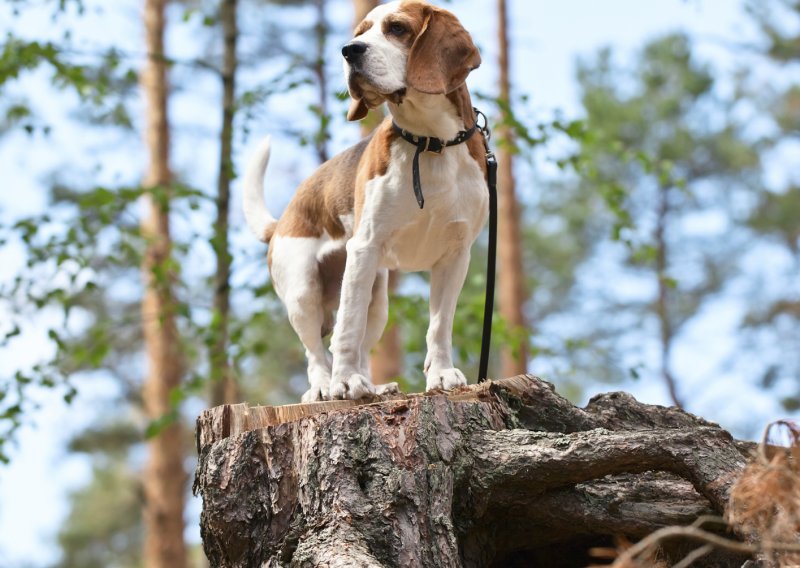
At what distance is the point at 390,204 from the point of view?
4.01m

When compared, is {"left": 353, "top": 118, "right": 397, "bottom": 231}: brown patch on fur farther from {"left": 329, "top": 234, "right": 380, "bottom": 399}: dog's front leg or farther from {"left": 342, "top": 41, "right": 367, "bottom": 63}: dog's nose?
{"left": 342, "top": 41, "right": 367, "bottom": 63}: dog's nose

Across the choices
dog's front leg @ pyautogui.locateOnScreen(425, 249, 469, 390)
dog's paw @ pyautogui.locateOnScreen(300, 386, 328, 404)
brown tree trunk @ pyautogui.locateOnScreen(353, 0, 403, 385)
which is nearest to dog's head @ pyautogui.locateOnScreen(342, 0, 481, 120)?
dog's front leg @ pyautogui.locateOnScreen(425, 249, 469, 390)

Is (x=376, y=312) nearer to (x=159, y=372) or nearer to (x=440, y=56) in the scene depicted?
(x=440, y=56)

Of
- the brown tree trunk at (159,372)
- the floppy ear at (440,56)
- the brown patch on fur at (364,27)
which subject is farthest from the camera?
the brown tree trunk at (159,372)

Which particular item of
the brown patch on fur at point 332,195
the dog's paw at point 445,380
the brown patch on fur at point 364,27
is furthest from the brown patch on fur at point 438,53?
the dog's paw at point 445,380

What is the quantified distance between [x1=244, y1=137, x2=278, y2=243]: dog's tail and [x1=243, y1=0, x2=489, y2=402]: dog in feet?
1.69

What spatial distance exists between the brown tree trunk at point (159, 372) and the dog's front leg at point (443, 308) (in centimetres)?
655

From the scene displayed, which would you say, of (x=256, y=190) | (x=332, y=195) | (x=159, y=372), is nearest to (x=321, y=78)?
(x=159, y=372)

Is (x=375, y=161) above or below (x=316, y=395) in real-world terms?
above

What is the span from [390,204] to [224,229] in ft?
11.3

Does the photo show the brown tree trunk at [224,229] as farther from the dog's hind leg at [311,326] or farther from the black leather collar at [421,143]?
the black leather collar at [421,143]

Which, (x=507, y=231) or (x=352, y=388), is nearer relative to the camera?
(x=352, y=388)

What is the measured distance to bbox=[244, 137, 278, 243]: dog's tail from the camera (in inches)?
207

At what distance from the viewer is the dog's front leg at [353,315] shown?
13.1 feet
